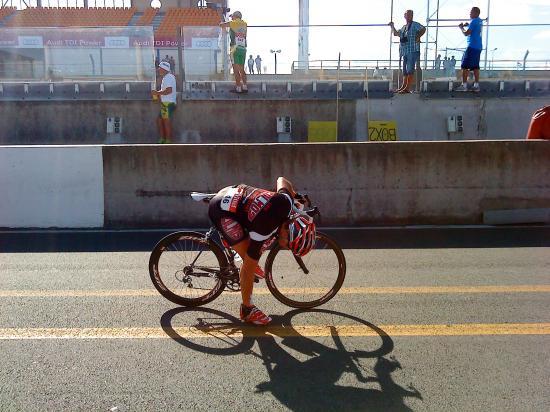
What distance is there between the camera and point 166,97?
13.7 m

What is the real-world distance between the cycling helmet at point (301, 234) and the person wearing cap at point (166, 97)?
8.99m

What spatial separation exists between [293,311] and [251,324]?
486 millimetres

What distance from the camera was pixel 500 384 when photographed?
3.60 m

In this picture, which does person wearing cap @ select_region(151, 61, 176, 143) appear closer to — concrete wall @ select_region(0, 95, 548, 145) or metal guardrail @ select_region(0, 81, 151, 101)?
concrete wall @ select_region(0, 95, 548, 145)

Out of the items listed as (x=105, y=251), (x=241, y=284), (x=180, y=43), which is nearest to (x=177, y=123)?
(x=180, y=43)

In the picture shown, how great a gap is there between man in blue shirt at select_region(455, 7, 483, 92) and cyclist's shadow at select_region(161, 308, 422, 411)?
11.0 meters

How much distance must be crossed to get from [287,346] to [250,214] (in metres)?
1.06

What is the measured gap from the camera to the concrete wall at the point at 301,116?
15766 mm

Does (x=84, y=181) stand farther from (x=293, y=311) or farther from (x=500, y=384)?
(x=500, y=384)

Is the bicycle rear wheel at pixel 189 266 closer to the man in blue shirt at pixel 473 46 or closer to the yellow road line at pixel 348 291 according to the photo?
the yellow road line at pixel 348 291

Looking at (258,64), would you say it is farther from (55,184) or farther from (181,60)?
(55,184)

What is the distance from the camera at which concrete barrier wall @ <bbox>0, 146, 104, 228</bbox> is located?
8398 millimetres

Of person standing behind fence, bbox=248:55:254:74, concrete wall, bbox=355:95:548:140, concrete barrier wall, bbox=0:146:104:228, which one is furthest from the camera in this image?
person standing behind fence, bbox=248:55:254:74

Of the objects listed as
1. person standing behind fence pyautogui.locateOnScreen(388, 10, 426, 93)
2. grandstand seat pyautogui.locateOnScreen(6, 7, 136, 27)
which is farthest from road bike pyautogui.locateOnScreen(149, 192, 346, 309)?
grandstand seat pyautogui.locateOnScreen(6, 7, 136, 27)
